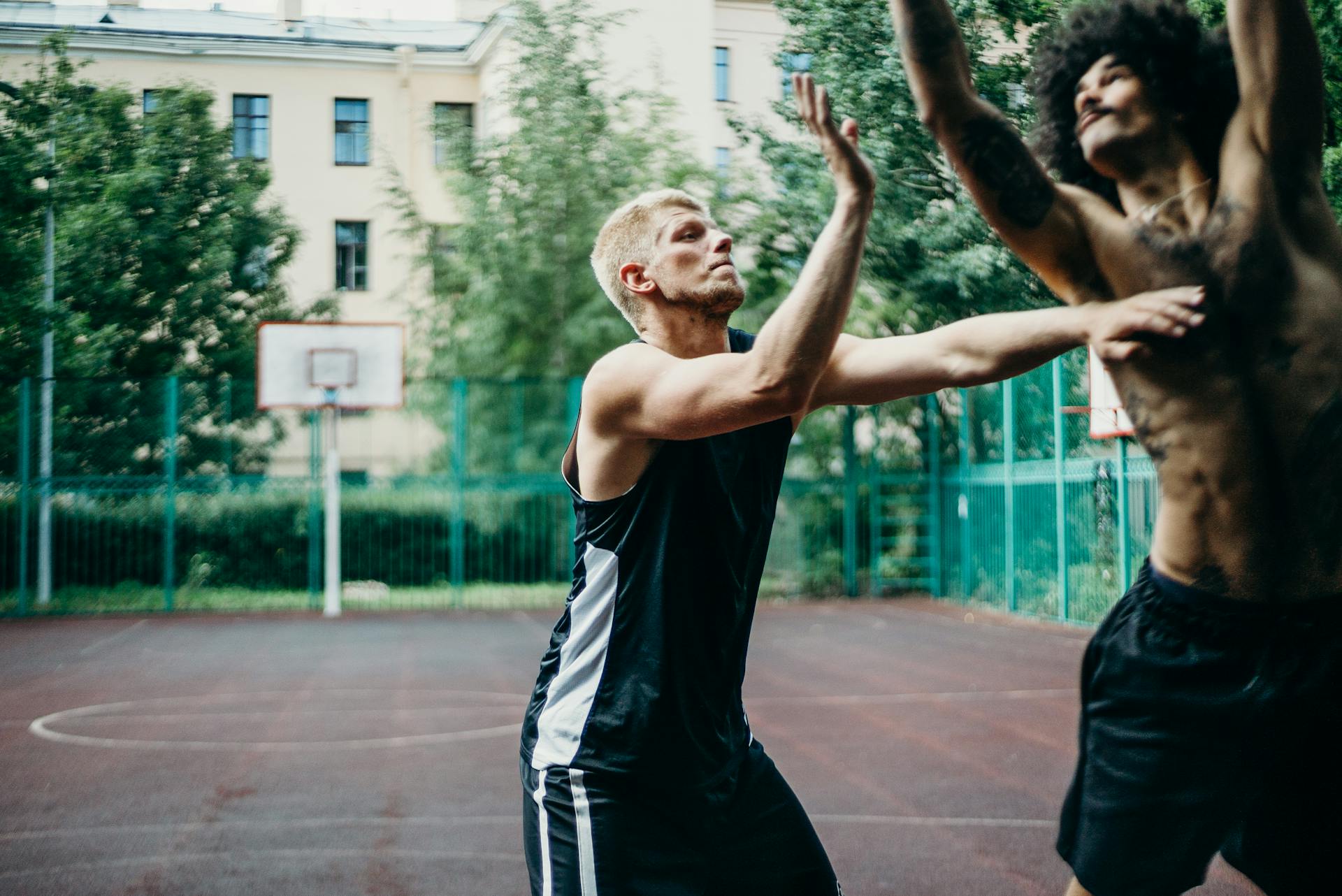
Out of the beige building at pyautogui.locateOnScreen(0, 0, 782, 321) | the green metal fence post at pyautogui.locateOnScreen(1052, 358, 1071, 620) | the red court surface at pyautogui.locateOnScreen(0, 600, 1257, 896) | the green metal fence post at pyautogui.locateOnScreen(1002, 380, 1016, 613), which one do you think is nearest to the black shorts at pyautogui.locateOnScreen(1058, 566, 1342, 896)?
the red court surface at pyautogui.locateOnScreen(0, 600, 1257, 896)

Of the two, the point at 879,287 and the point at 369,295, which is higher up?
the point at 369,295

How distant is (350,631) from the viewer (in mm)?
14570

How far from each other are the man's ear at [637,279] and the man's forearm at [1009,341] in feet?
1.87

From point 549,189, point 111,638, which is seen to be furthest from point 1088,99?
point 549,189

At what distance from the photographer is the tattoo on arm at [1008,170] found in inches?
86.0

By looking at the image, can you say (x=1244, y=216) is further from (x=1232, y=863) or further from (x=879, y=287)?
(x=879, y=287)

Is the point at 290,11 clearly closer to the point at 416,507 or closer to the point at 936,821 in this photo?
the point at 416,507

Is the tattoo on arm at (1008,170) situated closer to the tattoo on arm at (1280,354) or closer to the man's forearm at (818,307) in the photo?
the man's forearm at (818,307)

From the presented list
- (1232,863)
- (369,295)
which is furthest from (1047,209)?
(369,295)

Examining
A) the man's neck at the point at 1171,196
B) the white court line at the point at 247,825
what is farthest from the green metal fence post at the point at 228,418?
the man's neck at the point at 1171,196

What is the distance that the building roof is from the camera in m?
19.0

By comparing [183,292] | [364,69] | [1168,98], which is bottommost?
[1168,98]

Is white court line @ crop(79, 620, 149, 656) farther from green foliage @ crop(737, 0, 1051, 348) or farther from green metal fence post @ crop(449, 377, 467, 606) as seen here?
green foliage @ crop(737, 0, 1051, 348)

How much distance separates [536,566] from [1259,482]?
16.5 meters
